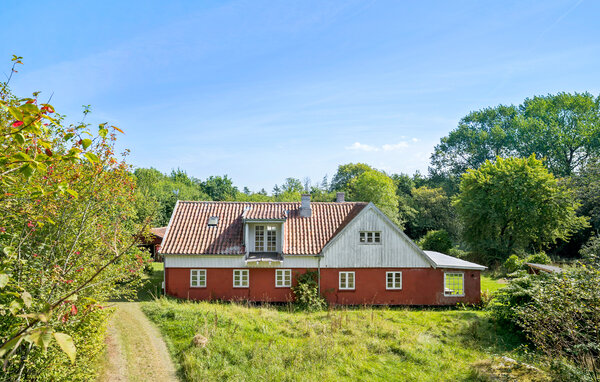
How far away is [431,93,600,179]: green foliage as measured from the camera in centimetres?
5047

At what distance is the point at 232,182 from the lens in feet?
278

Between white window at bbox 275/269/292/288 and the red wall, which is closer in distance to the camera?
the red wall

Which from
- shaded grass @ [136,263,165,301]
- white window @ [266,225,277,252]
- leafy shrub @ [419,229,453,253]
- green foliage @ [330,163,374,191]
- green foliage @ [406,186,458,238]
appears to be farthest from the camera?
green foliage @ [330,163,374,191]

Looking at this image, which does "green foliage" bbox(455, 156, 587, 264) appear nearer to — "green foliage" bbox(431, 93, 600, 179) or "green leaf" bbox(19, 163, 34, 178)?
"green foliage" bbox(431, 93, 600, 179)

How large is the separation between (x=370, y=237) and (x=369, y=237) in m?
0.06

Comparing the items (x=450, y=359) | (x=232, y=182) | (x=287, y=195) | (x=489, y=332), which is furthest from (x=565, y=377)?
(x=232, y=182)

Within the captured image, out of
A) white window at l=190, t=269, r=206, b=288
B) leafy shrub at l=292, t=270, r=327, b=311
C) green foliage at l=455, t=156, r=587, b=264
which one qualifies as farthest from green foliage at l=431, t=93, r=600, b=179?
white window at l=190, t=269, r=206, b=288

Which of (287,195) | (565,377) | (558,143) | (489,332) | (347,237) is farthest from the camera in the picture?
(287,195)

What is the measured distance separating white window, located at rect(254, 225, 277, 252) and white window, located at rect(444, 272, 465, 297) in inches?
431

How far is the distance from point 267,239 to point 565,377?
1631cm

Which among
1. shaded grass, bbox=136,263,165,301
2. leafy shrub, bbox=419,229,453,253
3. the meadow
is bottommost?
the meadow

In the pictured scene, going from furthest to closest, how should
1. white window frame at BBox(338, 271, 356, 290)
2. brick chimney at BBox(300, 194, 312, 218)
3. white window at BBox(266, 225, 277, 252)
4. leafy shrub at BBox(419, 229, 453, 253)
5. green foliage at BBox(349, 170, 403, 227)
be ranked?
green foliage at BBox(349, 170, 403, 227), leafy shrub at BBox(419, 229, 453, 253), brick chimney at BBox(300, 194, 312, 218), white window at BBox(266, 225, 277, 252), white window frame at BBox(338, 271, 356, 290)

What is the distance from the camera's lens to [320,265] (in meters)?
22.2

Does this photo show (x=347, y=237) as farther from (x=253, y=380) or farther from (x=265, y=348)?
(x=253, y=380)
